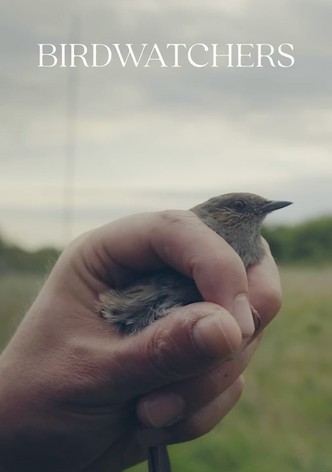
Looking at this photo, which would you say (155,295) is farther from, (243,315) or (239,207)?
(239,207)

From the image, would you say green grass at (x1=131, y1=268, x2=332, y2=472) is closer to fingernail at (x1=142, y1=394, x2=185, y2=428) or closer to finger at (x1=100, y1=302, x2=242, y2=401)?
fingernail at (x1=142, y1=394, x2=185, y2=428)

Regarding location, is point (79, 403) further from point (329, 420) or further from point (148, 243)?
point (329, 420)

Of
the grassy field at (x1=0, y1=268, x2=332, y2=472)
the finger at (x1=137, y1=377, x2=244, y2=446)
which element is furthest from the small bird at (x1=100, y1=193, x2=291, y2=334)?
the grassy field at (x1=0, y1=268, x2=332, y2=472)

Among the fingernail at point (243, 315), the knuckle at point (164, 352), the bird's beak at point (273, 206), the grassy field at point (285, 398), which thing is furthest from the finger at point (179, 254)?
the grassy field at point (285, 398)

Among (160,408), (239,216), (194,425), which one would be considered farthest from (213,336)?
(239,216)

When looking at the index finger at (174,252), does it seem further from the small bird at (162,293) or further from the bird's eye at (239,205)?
the bird's eye at (239,205)

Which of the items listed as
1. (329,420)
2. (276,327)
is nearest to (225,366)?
(329,420)
